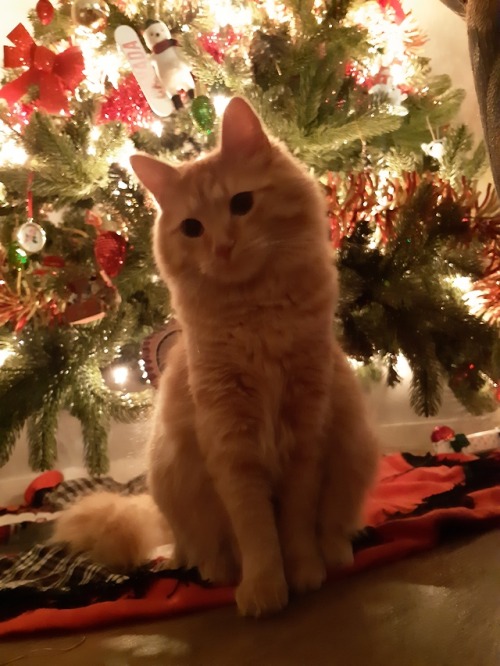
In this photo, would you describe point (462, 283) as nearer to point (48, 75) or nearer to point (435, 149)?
point (435, 149)

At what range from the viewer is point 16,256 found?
131cm

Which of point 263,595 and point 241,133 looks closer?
point 263,595

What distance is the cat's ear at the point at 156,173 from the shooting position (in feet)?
3.30

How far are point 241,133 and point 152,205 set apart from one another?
483mm

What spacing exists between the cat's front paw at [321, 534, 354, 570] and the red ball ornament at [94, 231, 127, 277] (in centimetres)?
76

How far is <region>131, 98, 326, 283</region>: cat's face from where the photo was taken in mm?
891

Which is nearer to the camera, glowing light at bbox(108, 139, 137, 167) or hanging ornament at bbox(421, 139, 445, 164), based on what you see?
glowing light at bbox(108, 139, 137, 167)

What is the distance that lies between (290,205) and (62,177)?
62 centimetres

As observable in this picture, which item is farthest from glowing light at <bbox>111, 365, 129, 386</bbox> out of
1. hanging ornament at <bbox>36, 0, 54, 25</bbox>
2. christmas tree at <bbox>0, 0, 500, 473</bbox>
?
hanging ornament at <bbox>36, 0, 54, 25</bbox>

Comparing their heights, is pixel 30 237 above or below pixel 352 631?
above

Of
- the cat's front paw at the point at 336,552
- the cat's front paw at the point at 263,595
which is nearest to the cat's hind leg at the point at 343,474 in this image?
the cat's front paw at the point at 336,552

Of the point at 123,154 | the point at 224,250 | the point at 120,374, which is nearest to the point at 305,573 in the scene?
the point at 224,250

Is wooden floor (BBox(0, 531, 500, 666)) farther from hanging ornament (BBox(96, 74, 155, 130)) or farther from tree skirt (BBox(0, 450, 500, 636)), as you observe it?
hanging ornament (BBox(96, 74, 155, 130))

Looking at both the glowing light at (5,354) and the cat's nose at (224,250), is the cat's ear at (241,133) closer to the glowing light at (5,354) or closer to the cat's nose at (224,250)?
the cat's nose at (224,250)
